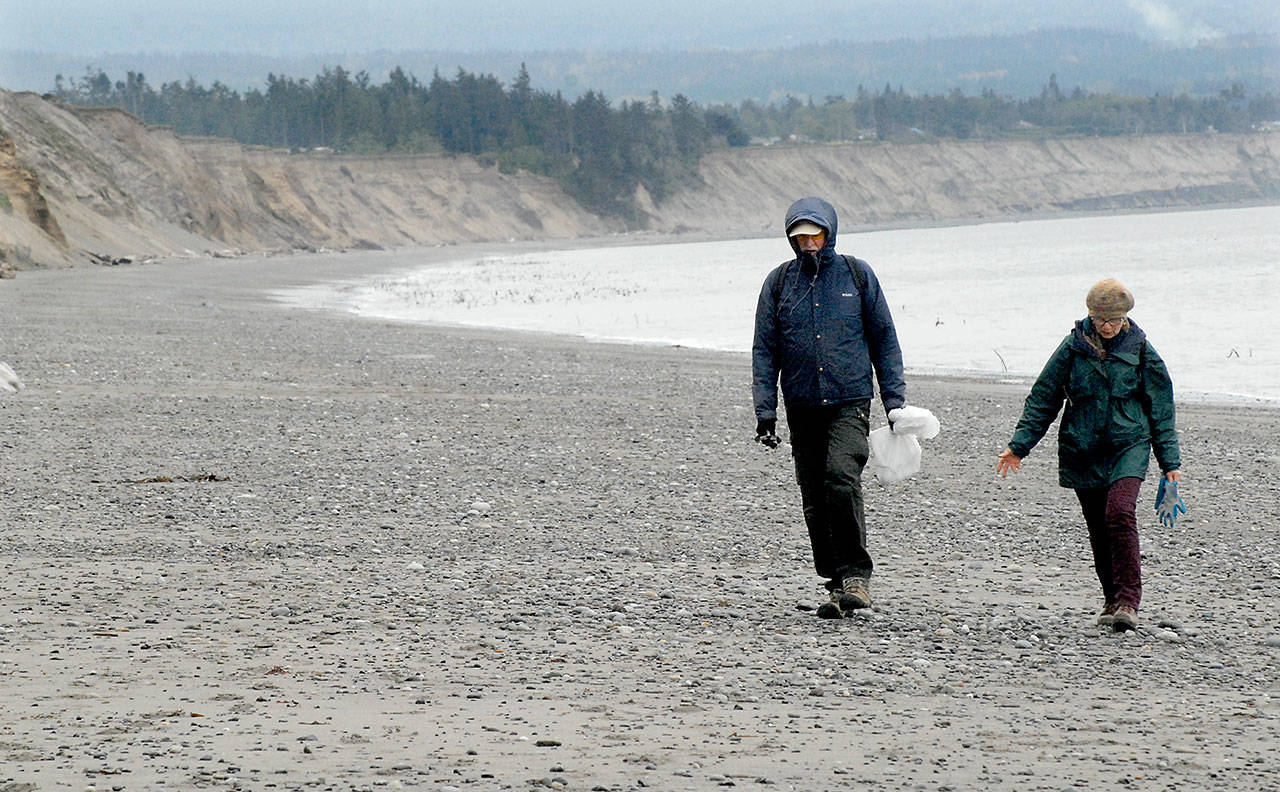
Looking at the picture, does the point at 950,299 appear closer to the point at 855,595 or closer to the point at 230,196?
the point at 855,595

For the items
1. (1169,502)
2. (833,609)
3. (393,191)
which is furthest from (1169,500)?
(393,191)

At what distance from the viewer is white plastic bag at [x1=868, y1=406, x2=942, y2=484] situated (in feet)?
23.2

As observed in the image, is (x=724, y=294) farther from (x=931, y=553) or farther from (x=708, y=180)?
(x=708, y=180)

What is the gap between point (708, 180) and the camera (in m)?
152

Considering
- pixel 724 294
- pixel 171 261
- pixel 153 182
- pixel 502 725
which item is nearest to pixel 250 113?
pixel 153 182

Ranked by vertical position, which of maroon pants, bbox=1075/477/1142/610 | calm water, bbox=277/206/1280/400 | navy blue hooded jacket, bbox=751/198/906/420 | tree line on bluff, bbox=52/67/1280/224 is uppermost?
tree line on bluff, bbox=52/67/1280/224

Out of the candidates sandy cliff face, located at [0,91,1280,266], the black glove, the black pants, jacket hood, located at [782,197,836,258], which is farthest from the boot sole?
sandy cliff face, located at [0,91,1280,266]

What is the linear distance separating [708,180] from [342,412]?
139 meters

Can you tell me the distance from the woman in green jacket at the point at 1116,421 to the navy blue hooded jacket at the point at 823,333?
29.7 inches

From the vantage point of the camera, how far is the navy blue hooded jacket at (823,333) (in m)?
6.91

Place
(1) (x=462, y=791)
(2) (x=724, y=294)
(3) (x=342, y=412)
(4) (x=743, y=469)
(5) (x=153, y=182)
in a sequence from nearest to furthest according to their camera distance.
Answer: (1) (x=462, y=791), (4) (x=743, y=469), (3) (x=342, y=412), (2) (x=724, y=294), (5) (x=153, y=182)

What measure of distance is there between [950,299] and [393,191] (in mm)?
81132

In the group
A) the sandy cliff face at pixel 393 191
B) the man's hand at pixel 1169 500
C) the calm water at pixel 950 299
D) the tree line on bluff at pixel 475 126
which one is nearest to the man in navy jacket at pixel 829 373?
the man's hand at pixel 1169 500

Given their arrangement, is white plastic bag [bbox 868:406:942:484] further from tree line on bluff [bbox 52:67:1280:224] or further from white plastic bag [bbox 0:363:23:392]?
tree line on bluff [bbox 52:67:1280:224]
